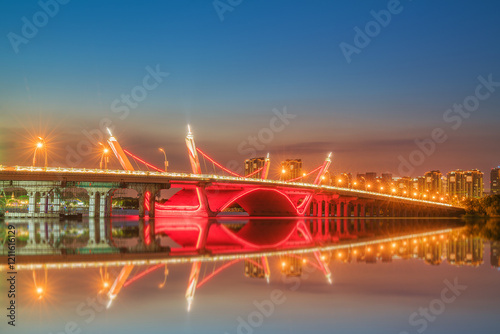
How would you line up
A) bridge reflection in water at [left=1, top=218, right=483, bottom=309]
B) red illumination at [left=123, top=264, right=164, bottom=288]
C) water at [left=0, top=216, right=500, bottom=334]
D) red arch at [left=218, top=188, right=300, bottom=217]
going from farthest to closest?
red arch at [left=218, top=188, right=300, bottom=217] < bridge reflection in water at [left=1, top=218, right=483, bottom=309] < red illumination at [left=123, top=264, right=164, bottom=288] < water at [left=0, top=216, right=500, bottom=334]

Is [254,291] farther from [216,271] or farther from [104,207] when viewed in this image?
[104,207]

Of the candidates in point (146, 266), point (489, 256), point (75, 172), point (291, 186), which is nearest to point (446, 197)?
point (291, 186)

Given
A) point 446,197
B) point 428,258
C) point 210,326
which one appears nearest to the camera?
point 210,326

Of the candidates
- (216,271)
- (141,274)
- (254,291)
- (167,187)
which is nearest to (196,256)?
(216,271)

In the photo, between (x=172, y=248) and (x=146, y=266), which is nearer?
(x=146, y=266)

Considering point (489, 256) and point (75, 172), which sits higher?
point (75, 172)

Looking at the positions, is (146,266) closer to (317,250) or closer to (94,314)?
(94,314)

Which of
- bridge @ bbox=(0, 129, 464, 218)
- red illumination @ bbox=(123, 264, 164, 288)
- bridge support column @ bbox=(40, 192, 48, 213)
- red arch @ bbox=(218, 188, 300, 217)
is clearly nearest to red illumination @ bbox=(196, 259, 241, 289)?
red illumination @ bbox=(123, 264, 164, 288)

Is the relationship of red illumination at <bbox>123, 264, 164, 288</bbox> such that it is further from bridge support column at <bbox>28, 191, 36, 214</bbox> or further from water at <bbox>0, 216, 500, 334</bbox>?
bridge support column at <bbox>28, 191, 36, 214</bbox>
